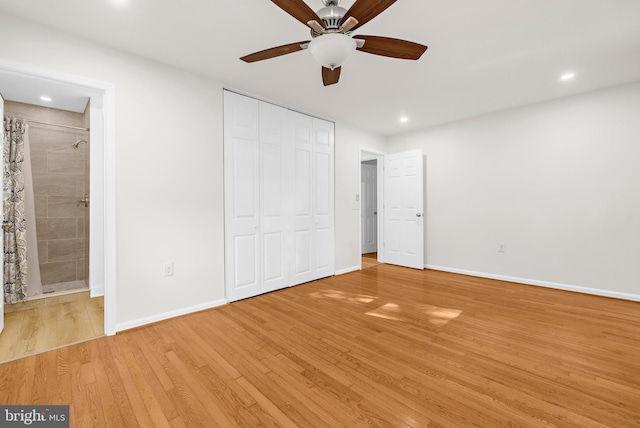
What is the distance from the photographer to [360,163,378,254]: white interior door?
6.88m

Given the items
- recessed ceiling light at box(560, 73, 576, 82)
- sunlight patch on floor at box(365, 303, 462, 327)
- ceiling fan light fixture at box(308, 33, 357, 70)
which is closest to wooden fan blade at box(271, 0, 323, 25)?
ceiling fan light fixture at box(308, 33, 357, 70)

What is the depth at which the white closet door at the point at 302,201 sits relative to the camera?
13.1 feet

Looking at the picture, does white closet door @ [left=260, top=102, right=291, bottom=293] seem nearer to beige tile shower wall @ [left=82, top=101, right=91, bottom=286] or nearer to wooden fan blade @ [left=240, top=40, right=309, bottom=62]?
wooden fan blade @ [left=240, top=40, right=309, bottom=62]

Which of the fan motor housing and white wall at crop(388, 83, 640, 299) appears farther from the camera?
white wall at crop(388, 83, 640, 299)

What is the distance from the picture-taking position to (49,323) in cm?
266

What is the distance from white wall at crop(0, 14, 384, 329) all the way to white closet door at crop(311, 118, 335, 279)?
1525mm

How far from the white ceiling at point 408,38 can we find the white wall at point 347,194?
1.08 m

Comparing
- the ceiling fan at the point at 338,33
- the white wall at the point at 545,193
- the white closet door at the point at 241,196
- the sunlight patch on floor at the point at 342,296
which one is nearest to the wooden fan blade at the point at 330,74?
the ceiling fan at the point at 338,33

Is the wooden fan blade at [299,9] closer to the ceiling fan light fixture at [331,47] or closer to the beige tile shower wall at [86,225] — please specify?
the ceiling fan light fixture at [331,47]

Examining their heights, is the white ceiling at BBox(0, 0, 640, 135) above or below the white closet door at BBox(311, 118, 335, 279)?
above

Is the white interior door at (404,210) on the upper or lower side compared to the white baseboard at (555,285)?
upper

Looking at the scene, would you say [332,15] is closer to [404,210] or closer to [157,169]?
[157,169]

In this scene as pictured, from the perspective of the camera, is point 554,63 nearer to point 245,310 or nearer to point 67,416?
point 245,310
